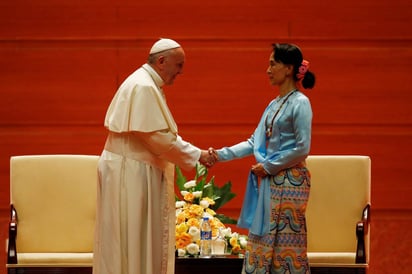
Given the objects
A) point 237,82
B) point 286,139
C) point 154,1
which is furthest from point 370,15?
point 286,139

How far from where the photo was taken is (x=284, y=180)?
433 cm

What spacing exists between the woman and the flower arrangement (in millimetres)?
512

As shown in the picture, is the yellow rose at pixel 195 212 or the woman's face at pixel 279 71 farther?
the yellow rose at pixel 195 212

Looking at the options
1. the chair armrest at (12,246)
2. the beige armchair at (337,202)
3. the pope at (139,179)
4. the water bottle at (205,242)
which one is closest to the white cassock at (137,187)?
the pope at (139,179)

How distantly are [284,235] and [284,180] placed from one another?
29 cm

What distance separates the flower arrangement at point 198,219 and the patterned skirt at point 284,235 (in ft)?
1.82

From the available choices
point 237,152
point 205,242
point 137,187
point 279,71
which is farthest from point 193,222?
point 279,71

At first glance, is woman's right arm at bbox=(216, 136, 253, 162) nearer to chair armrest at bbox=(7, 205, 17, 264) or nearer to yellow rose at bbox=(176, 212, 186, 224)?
yellow rose at bbox=(176, 212, 186, 224)

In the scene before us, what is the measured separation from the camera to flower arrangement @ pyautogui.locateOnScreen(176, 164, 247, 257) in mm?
4836

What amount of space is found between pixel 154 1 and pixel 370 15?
1620 mm

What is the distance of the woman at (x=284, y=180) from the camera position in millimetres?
4270

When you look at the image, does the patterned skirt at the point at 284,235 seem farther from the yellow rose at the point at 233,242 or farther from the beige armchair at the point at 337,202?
the beige armchair at the point at 337,202

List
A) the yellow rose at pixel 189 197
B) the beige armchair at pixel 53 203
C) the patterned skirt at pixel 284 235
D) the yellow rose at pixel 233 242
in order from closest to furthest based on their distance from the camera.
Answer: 1. the patterned skirt at pixel 284 235
2. the yellow rose at pixel 233 242
3. the yellow rose at pixel 189 197
4. the beige armchair at pixel 53 203

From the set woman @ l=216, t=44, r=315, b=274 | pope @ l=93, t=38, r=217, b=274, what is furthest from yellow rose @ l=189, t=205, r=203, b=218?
woman @ l=216, t=44, r=315, b=274
